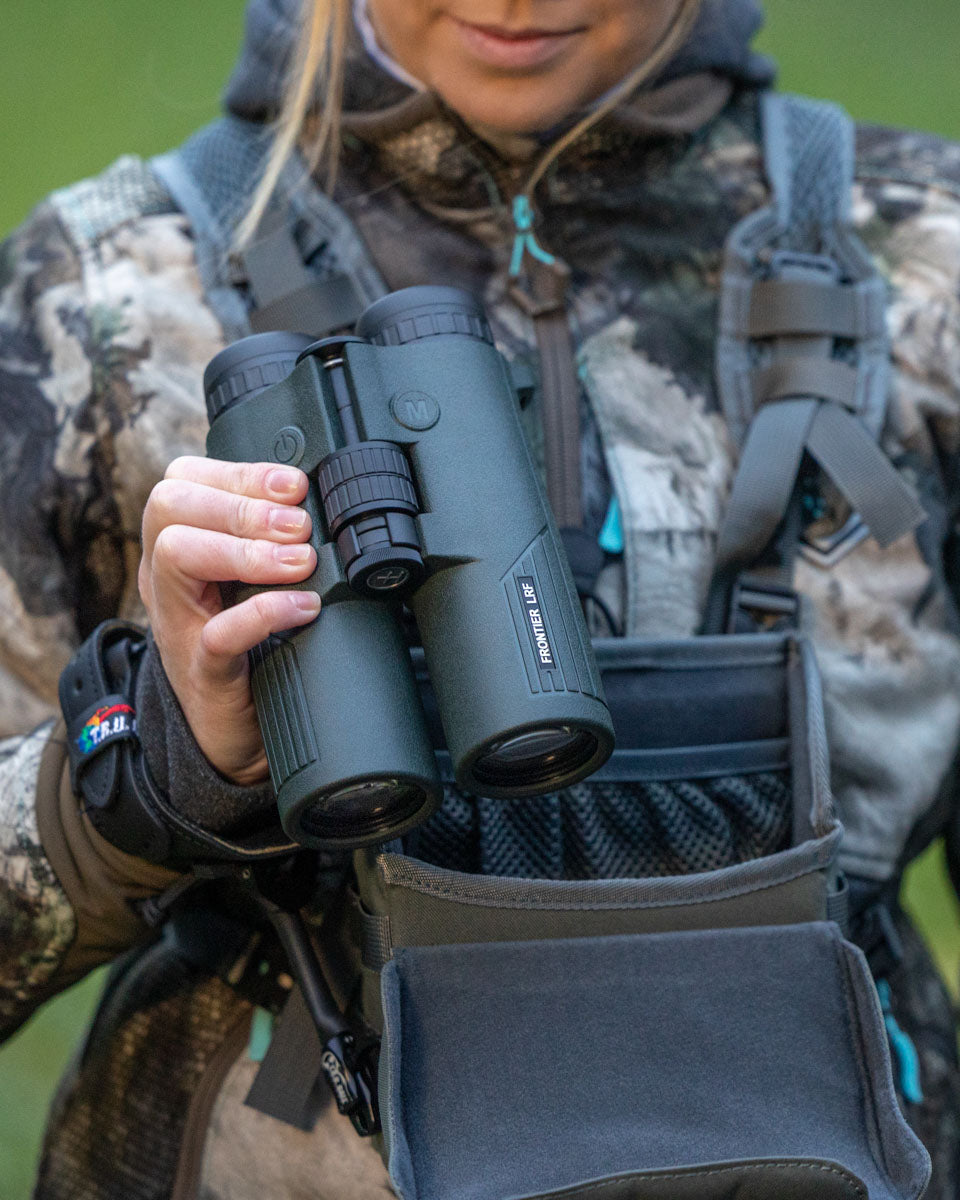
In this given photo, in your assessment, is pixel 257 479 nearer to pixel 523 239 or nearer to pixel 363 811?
pixel 363 811

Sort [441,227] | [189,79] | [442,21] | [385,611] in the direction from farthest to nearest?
[189,79], [441,227], [442,21], [385,611]

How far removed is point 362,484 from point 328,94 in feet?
2.15

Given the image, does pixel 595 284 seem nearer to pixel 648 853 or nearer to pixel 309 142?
pixel 309 142

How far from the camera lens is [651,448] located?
1394 millimetres

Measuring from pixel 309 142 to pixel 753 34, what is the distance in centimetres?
53

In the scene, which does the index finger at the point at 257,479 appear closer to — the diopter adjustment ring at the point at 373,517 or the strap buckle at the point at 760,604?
the diopter adjustment ring at the point at 373,517

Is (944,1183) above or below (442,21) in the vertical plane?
below

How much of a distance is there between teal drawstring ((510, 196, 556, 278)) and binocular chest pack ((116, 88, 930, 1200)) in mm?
368

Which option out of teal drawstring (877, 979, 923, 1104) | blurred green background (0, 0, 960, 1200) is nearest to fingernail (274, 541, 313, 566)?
teal drawstring (877, 979, 923, 1104)

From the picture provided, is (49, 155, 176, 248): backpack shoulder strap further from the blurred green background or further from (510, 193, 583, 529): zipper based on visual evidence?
the blurred green background

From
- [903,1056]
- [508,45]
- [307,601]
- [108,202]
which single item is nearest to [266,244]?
[108,202]

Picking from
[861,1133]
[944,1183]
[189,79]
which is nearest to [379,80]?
[861,1133]

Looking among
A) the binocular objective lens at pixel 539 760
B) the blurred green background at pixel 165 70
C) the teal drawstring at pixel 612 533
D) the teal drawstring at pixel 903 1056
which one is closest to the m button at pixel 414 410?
the binocular objective lens at pixel 539 760

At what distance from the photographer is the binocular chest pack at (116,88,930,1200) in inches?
36.9
